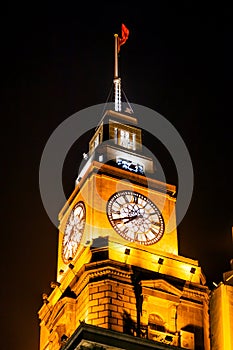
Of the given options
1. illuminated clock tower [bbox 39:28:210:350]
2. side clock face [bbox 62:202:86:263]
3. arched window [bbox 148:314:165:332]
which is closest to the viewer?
illuminated clock tower [bbox 39:28:210:350]

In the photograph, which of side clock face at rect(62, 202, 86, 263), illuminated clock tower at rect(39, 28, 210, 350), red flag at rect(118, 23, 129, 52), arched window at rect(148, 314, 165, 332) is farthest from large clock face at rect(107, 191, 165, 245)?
red flag at rect(118, 23, 129, 52)

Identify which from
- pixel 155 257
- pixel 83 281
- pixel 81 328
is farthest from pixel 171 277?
pixel 81 328

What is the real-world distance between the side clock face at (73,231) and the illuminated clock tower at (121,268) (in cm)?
9

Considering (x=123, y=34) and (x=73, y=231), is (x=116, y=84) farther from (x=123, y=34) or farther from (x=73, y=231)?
(x=73, y=231)

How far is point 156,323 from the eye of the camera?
7119 cm

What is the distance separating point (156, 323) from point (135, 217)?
8.46 meters

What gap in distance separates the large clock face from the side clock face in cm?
247

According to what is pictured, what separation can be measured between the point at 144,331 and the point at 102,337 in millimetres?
5546

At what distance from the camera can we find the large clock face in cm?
7484

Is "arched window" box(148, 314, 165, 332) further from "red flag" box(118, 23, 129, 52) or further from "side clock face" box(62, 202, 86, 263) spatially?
"red flag" box(118, 23, 129, 52)

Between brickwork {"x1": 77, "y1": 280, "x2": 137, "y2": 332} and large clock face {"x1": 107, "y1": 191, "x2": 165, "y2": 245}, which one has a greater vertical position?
large clock face {"x1": 107, "y1": 191, "x2": 165, "y2": 245}

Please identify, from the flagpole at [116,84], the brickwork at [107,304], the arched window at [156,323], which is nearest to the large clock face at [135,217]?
the brickwork at [107,304]

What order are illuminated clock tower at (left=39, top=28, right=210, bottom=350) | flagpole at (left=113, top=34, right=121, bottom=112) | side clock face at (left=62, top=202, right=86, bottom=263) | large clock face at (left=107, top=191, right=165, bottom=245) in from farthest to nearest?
flagpole at (left=113, top=34, right=121, bottom=112), side clock face at (left=62, top=202, right=86, bottom=263), large clock face at (left=107, top=191, right=165, bottom=245), illuminated clock tower at (left=39, top=28, right=210, bottom=350)

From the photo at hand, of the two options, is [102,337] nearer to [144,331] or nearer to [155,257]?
[144,331]
